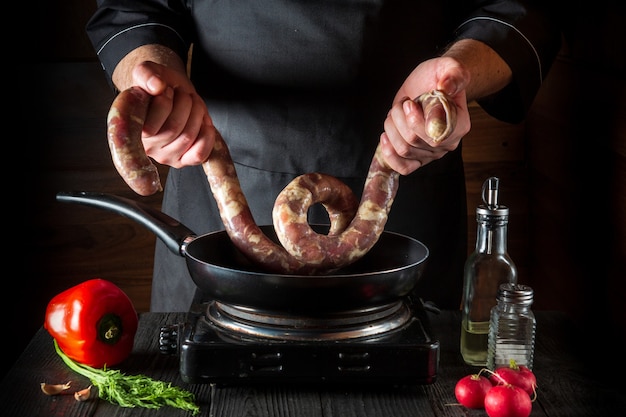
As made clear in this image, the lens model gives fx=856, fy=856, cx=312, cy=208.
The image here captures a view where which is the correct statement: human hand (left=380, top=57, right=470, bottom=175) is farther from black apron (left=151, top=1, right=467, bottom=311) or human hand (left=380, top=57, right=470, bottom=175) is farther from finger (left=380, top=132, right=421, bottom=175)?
black apron (left=151, top=1, right=467, bottom=311)

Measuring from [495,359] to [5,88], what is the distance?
70.4 inches

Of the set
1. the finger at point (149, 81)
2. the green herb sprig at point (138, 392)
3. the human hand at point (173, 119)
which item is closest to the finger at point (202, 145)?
the human hand at point (173, 119)

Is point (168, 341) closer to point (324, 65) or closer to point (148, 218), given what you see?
point (148, 218)

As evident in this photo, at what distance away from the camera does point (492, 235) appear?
1.46 m

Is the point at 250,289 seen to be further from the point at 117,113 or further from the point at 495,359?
the point at 495,359

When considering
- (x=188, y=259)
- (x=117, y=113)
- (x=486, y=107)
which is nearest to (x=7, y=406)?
(x=188, y=259)

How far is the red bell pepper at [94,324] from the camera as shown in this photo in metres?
1.45

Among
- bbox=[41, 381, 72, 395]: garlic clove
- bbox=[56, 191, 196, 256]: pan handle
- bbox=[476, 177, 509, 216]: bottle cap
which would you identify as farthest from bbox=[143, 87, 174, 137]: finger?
bbox=[476, 177, 509, 216]: bottle cap

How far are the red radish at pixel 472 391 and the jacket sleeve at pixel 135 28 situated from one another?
1.01 meters

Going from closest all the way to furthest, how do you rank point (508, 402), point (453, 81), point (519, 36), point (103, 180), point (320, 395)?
point (508, 402), point (320, 395), point (453, 81), point (519, 36), point (103, 180)

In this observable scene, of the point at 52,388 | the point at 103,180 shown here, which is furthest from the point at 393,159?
the point at 103,180

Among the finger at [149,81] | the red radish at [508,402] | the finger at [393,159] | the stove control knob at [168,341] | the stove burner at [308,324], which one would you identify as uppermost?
the finger at [149,81]

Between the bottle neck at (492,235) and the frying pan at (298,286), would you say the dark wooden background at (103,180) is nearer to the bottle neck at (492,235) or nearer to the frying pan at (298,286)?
the bottle neck at (492,235)

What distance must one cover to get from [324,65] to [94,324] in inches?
30.5
